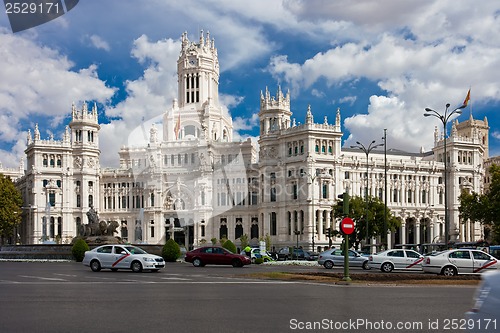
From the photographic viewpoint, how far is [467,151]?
4621 inches

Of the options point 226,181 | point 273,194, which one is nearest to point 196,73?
point 226,181

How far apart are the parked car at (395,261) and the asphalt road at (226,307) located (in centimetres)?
1291

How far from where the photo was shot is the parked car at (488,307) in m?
8.03

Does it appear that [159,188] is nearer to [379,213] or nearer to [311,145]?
[311,145]

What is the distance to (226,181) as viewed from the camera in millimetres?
116188

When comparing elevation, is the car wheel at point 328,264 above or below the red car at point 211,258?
below

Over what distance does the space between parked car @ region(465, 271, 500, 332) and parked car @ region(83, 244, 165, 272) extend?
2794cm

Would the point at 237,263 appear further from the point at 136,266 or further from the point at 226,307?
the point at 226,307

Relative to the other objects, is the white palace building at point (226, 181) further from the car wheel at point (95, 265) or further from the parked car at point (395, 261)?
the car wheel at point (95, 265)

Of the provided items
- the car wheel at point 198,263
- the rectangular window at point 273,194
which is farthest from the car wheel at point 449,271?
the rectangular window at point 273,194

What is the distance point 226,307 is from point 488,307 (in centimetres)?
977

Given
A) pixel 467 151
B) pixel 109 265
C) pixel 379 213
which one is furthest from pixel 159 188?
pixel 109 265

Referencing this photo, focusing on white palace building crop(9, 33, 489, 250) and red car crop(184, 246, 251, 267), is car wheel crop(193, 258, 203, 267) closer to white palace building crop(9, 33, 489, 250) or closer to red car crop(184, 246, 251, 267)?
red car crop(184, 246, 251, 267)

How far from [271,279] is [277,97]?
286ft
